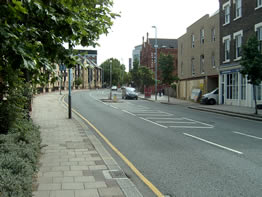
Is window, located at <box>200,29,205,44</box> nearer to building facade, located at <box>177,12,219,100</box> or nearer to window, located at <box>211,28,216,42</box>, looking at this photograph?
building facade, located at <box>177,12,219,100</box>

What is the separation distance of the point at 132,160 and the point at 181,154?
56.8 inches

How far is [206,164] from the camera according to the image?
278 inches

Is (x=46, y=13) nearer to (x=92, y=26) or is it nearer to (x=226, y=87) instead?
(x=92, y=26)

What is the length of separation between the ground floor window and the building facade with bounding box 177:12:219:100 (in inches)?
131

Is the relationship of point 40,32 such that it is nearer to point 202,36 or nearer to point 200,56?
point 200,56

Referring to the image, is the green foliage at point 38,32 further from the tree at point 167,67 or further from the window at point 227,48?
the tree at point 167,67

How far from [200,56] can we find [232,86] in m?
9.69

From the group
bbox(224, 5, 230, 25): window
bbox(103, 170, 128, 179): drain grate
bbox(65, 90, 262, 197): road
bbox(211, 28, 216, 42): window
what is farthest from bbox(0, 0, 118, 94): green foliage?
bbox(211, 28, 216, 42): window

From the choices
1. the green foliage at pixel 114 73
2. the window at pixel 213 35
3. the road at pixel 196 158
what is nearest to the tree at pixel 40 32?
the road at pixel 196 158

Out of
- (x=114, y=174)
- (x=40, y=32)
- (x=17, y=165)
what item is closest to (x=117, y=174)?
(x=114, y=174)

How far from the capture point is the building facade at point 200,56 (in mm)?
33375

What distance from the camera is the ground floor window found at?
27672mm

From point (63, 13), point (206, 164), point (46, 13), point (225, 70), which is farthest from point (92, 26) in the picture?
point (225, 70)

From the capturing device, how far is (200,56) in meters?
37.1
